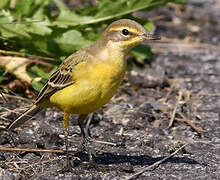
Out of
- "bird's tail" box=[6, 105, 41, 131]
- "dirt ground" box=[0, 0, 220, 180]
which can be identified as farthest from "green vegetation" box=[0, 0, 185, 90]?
"bird's tail" box=[6, 105, 41, 131]

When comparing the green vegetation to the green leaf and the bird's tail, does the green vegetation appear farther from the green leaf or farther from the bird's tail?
the bird's tail

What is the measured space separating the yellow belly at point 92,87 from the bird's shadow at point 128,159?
0.66 metres

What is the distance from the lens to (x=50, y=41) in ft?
23.9

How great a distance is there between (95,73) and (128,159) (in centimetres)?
111

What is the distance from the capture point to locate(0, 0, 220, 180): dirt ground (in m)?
5.40

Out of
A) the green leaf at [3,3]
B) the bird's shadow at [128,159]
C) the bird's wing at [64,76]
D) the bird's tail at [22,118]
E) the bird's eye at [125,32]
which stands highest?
the bird's eye at [125,32]

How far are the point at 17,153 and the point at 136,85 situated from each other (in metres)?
2.76

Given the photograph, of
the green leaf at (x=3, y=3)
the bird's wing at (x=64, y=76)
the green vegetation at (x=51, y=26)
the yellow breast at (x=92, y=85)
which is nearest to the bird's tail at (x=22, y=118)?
Result: the bird's wing at (x=64, y=76)

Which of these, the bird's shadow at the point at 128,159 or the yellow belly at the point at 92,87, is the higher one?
the yellow belly at the point at 92,87

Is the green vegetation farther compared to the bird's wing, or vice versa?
the green vegetation

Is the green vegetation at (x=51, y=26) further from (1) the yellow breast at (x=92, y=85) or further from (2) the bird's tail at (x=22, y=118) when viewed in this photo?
(1) the yellow breast at (x=92, y=85)

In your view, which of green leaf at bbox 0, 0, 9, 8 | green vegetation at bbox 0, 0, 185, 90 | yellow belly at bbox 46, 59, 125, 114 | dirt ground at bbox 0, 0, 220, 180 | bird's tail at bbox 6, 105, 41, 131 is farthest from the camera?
green leaf at bbox 0, 0, 9, 8

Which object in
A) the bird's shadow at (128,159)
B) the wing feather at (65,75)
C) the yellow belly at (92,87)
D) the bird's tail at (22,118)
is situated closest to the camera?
the yellow belly at (92,87)

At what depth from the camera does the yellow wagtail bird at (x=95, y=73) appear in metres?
5.23
